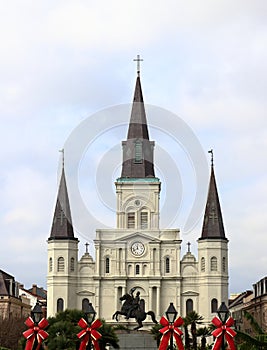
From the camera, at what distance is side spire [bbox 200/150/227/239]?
108125mm

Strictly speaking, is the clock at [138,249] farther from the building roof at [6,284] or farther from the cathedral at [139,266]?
the building roof at [6,284]

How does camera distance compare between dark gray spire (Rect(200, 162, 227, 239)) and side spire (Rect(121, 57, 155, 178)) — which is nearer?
dark gray spire (Rect(200, 162, 227, 239))

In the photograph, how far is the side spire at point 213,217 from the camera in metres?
108

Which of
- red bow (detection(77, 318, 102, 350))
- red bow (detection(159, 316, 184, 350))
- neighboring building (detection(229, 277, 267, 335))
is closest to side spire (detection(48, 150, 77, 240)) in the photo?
neighboring building (detection(229, 277, 267, 335))

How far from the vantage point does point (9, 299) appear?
106m

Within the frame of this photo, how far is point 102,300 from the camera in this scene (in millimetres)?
105375

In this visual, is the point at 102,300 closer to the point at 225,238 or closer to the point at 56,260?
the point at 56,260

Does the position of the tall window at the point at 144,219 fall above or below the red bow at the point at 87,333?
above

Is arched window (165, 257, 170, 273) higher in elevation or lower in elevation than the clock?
lower

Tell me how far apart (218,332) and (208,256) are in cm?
7538

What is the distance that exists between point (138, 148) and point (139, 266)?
15943 mm

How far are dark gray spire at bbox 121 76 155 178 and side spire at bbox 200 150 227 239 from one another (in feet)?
29.7

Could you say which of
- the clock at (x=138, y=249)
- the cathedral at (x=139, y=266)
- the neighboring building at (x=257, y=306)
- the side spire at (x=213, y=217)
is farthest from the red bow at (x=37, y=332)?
the side spire at (x=213, y=217)

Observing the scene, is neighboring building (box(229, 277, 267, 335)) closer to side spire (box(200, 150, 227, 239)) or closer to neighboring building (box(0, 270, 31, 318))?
side spire (box(200, 150, 227, 239))
